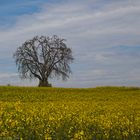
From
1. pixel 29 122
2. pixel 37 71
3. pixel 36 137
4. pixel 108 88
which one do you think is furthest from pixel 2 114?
pixel 37 71

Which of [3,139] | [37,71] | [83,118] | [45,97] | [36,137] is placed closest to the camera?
[3,139]

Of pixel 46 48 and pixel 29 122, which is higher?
pixel 46 48

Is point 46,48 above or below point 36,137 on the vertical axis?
above

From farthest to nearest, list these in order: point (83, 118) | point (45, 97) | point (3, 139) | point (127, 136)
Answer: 1. point (45, 97)
2. point (83, 118)
3. point (127, 136)
4. point (3, 139)

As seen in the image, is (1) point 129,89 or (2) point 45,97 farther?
(1) point 129,89

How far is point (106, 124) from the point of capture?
593 inches

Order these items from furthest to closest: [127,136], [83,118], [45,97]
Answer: [45,97]
[83,118]
[127,136]

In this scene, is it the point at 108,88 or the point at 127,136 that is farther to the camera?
the point at 108,88

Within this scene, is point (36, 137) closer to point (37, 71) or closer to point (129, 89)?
point (129, 89)

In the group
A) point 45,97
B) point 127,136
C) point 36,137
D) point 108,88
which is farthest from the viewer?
point 108,88

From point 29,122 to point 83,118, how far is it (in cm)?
250

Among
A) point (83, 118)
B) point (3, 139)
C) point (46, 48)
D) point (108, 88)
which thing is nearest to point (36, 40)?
point (46, 48)

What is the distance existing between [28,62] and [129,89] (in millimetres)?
26363

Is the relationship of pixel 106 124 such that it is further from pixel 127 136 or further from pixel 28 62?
pixel 28 62
